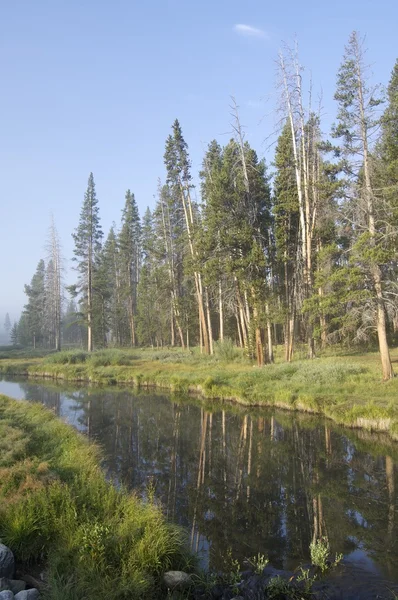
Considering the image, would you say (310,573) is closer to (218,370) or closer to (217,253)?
(218,370)

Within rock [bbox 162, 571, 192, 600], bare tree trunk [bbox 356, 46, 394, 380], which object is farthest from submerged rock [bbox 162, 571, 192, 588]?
bare tree trunk [bbox 356, 46, 394, 380]

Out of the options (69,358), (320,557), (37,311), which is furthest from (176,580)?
(37,311)

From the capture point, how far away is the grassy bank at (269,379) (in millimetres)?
14883

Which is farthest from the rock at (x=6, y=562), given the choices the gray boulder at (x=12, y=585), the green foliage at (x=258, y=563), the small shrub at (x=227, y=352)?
the small shrub at (x=227, y=352)

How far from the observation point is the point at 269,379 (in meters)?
20.6

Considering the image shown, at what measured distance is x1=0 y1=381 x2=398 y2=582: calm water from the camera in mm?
7125

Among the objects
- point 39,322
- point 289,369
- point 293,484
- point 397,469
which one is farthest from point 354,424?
point 39,322

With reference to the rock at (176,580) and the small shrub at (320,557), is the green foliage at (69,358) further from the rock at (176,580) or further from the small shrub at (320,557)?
the rock at (176,580)

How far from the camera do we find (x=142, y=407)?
19.6 m

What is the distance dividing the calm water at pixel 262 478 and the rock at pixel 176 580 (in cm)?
108

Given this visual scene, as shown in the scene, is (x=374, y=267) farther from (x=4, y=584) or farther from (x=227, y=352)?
(x=4, y=584)

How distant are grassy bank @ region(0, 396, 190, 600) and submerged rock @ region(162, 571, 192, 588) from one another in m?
0.14

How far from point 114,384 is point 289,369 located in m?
12.4

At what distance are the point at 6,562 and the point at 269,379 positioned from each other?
54.4 feet
